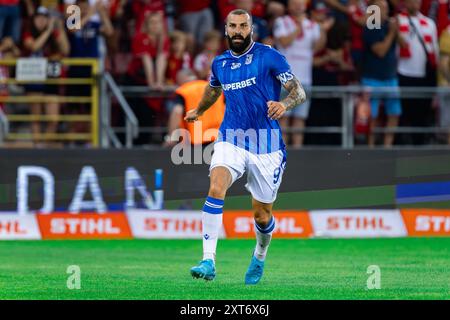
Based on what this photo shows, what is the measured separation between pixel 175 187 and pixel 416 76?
4.53 m

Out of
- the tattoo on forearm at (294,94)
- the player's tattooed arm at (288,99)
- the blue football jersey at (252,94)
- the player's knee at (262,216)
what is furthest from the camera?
the player's knee at (262,216)

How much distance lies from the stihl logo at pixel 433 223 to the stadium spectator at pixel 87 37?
5.79 metres

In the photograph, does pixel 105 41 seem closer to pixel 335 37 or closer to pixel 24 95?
pixel 24 95

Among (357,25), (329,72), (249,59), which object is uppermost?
(357,25)

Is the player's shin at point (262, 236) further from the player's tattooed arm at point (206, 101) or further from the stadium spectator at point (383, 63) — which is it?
the stadium spectator at point (383, 63)

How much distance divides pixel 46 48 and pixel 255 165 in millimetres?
8986

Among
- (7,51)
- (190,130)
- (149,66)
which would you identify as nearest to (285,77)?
(190,130)

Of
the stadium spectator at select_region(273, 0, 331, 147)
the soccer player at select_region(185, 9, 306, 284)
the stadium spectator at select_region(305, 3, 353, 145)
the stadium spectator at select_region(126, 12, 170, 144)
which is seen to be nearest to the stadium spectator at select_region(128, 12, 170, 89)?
the stadium spectator at select_region(126, 12, 170, 144)

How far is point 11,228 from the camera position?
1880 centimetres

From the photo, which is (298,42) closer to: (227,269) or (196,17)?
(196,17)

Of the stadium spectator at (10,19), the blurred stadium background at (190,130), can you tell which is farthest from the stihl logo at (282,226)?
the stadium spectator at (10,19)

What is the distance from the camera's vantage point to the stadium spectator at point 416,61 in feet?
65.3

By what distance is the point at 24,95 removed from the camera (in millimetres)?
20031

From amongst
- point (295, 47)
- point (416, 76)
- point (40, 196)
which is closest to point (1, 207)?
point (40, 196)
